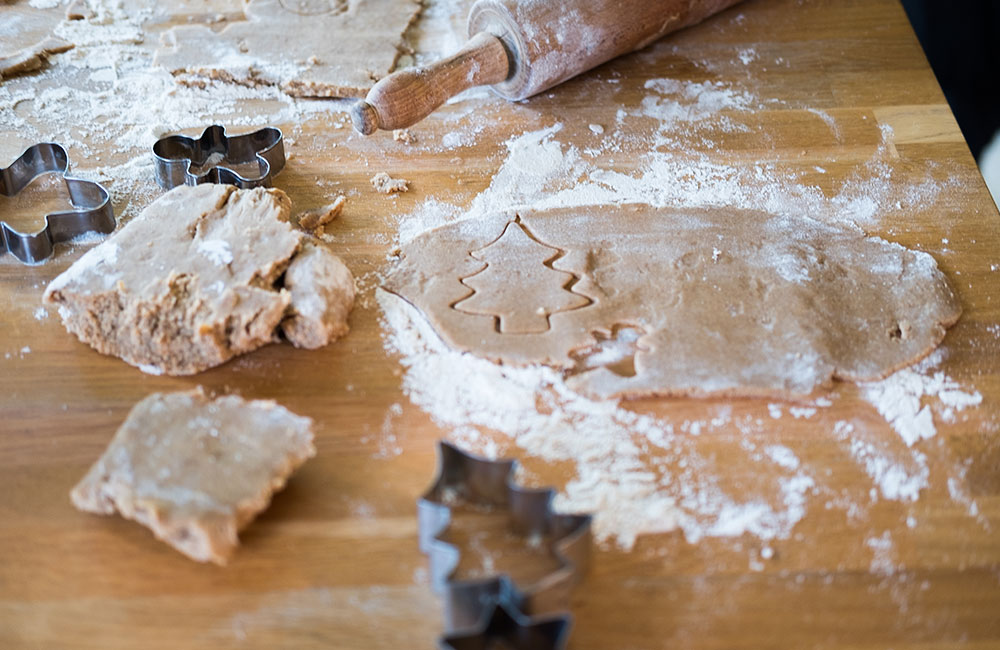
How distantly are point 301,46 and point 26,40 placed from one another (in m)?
0.64

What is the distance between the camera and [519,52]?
6.21 ft

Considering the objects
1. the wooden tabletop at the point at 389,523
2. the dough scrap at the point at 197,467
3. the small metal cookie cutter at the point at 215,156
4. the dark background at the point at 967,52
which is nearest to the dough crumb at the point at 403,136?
the wooden tabletop at the point at 389,523

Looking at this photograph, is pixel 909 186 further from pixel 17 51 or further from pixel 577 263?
pixel 17 51

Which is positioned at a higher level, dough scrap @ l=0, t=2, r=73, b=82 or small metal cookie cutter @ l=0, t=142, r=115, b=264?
dough scrap @ l=0, t=2, r=73, b=82

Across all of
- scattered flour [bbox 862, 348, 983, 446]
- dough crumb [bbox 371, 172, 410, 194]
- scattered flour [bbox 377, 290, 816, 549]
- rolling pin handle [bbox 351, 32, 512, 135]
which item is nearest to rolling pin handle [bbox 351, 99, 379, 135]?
rolling pin handle [bbox 351, 32, 512, 135]

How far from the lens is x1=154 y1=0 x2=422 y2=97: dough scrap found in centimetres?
202

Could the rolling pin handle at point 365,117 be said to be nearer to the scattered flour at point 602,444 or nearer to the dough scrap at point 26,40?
the scattered flour at point 602,444

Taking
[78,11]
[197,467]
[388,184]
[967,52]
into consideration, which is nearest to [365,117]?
[388,184]

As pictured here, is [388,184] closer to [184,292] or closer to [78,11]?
[184,292]

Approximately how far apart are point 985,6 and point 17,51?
7.90ft

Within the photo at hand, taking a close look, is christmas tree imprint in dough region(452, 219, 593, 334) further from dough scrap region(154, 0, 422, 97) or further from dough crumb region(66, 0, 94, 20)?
dough crumb region(66, 0, 94, 20)

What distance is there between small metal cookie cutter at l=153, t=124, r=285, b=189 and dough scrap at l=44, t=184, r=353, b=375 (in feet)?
0.67

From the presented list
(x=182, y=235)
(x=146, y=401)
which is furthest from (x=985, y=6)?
(x=146, y=401)

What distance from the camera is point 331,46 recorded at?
2.10m
